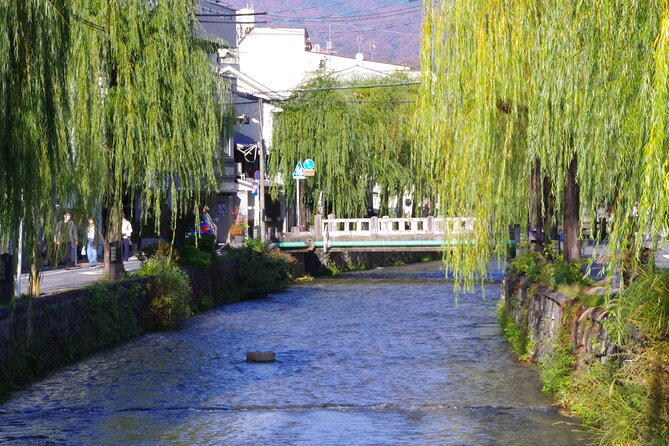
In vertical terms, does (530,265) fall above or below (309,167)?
below

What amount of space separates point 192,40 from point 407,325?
8103 millimetres

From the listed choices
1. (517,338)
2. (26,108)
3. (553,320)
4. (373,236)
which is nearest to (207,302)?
(517,338)

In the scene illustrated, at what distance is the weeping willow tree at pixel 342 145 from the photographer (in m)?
44.1

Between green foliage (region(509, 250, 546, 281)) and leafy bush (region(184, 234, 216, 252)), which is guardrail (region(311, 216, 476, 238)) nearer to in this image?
leafy bush (region(184, 234, 216, 252))

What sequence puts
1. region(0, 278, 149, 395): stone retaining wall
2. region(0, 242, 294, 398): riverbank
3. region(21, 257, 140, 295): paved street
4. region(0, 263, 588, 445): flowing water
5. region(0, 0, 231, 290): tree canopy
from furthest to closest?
region(21, 257, 140, 295): paved street, region(0, 0, 231, 290): tree canopy, region(0, 242, 294, 398): riverbank, region(0, 278, 149, 395): stone retaining wall, region(0, 263, 588, 445): flowing water

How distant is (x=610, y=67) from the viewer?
1006 centimetres

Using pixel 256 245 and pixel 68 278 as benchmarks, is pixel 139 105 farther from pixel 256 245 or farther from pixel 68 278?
pixel 256 245

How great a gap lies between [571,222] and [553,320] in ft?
10.2

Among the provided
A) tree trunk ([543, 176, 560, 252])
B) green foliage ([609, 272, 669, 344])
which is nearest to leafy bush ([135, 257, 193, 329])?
tree trunk ([543, 176, 560, 252])

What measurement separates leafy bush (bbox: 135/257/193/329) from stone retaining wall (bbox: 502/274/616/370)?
7.17 meters

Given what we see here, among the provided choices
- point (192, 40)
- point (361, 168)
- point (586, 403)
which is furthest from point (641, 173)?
point (361, 168)

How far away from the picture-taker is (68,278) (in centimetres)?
2511

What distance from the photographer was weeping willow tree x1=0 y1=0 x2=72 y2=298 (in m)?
10.5

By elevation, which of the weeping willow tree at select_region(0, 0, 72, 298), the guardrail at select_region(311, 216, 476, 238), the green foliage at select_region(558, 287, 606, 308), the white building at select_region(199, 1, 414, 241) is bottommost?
the green foliage at select_region(558, 287, 606, 308)
